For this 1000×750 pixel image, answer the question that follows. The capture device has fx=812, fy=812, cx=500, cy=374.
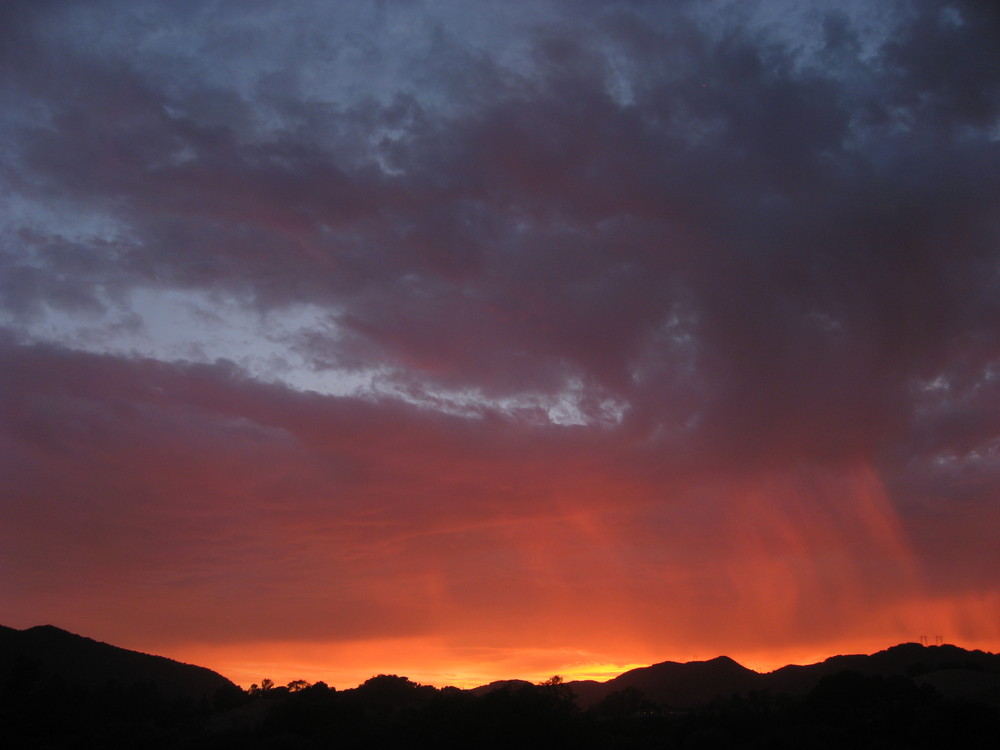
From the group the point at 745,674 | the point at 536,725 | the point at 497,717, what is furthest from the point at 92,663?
the point at 745,674

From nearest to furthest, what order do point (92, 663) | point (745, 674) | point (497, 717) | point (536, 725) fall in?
1. point (536, 725)
2. point (497, 717)
3. point (92, 663)
4. point (745, 674)

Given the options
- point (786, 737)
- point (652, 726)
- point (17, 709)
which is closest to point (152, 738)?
point (17, 709)

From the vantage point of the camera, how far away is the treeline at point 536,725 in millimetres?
45469

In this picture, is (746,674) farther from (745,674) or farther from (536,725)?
(536,725)

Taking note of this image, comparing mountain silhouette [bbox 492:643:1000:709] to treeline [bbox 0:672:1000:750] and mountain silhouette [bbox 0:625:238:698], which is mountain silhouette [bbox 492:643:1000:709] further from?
mountain silhouette [bbox 0:625:238:698]

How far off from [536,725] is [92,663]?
9918 cm

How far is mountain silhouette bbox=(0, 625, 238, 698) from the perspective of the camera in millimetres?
115375

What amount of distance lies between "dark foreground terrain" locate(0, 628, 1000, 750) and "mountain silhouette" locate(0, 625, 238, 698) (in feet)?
47.3

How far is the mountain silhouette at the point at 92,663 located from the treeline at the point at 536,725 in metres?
40.9

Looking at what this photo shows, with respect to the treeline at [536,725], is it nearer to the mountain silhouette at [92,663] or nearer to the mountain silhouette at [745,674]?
the mountain silhouette at [92,663]

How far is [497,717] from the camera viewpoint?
51.8 metres

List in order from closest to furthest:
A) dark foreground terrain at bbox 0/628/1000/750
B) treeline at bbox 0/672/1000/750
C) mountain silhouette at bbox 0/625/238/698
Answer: treeline at bbox 0/672/1000/750 < dark foreground terrain at bbox 0/628/1000/750 < mountain silhouette at bbox 0/625/238/698

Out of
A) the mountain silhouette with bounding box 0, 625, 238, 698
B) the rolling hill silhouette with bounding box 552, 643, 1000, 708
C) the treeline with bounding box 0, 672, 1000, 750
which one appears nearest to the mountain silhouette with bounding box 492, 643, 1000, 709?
the rolling hill silhouette with bounding box 552, 643, 1000, 708

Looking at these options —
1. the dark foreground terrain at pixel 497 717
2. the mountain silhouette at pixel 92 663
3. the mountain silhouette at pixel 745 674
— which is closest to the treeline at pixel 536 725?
the dark foreground terrain at pixel 497 717
